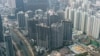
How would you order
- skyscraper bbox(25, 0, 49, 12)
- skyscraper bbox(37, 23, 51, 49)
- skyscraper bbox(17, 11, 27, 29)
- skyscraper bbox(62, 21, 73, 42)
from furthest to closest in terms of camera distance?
skyscraper bbox(25, 0, 49, 12), skyscraper bbox(17, 11, 27, 29), skyscraper bbox(62, 21, 73, 42), skyscraper bbox(37, 23, 51, 49)

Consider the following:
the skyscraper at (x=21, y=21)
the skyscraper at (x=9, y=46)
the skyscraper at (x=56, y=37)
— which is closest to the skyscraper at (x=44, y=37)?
the skyscraper at (x=56, y=37)

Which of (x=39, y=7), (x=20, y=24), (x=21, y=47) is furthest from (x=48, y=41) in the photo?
(x=39, y=7)

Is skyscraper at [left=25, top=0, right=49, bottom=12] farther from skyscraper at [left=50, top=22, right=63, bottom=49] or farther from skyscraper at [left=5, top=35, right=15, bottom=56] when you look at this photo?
skyscraper at [left=5, top=35, right=15, bottom=56]

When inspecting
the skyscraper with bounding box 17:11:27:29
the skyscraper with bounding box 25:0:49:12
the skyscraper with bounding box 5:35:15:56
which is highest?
the skyscraper with bounding box 25:0:49:12

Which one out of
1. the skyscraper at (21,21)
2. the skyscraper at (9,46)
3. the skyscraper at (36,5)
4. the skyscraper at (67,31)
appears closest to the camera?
the skyscraper at (9,46)

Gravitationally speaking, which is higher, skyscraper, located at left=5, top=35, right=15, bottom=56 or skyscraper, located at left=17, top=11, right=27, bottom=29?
skyscraper, located at left=17, top=11, right=27, bottom=29

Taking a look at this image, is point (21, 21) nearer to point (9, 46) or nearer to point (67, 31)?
point (67, 31)

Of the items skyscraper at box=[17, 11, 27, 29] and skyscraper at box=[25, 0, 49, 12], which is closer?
skyscraper at box=[17, 11, 27, 29]

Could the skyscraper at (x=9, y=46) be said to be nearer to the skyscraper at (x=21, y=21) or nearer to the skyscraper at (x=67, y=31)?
the skyscraper at (x=67, y=31)

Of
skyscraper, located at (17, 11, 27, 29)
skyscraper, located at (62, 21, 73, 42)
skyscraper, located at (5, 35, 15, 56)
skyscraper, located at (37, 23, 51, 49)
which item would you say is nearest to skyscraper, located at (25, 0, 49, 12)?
skyscraper, located at (17, 11, 27, 29)

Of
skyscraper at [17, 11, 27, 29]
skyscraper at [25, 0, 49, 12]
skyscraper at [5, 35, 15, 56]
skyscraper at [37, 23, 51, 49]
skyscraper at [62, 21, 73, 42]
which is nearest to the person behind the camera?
skyscraper at [5, 35, 15, 56]

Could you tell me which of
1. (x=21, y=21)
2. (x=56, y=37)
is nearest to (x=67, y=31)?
(x=56, y=37)
